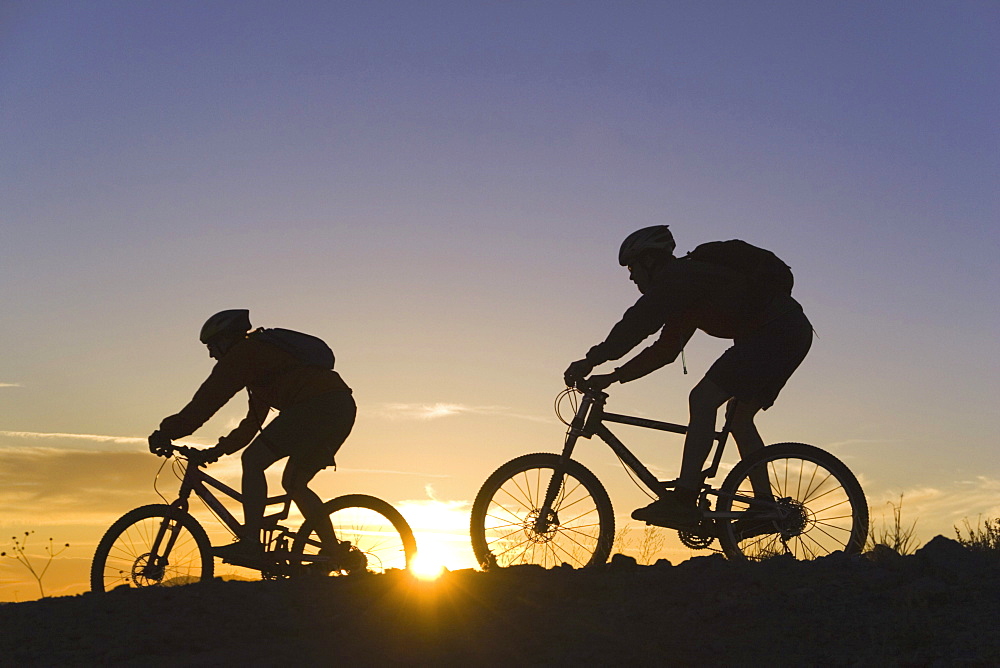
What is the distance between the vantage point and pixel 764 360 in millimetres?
7172

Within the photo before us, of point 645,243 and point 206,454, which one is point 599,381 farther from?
point 206,454

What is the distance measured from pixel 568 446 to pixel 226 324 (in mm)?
2717

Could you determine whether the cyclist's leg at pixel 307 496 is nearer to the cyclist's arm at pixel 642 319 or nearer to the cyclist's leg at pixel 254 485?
the cyclist's leg at pixel 254 485

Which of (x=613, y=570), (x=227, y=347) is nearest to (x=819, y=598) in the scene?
(x=613, y=570)

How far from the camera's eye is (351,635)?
5301 mm

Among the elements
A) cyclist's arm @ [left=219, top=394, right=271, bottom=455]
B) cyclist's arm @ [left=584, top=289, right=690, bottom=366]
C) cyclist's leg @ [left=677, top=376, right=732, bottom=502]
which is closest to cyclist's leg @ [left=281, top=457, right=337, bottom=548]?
cyclist's arm @ [left=219, top=394, right=271, bottom=455]

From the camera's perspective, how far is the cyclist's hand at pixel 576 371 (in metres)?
7.59

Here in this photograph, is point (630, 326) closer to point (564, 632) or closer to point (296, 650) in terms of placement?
point (564, 632)

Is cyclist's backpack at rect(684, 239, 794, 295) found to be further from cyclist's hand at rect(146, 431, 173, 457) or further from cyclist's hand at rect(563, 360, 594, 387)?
cyclist's hand at rect(146, 431, 173, 457)

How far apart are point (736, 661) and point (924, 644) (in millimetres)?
990

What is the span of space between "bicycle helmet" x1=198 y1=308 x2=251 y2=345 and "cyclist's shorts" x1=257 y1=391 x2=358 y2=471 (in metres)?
0.74

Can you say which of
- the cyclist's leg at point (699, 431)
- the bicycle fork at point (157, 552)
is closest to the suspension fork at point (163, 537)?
the bicycle fork at point (157, 552)

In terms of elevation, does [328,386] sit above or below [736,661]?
above

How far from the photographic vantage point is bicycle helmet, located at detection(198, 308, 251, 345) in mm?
7816
